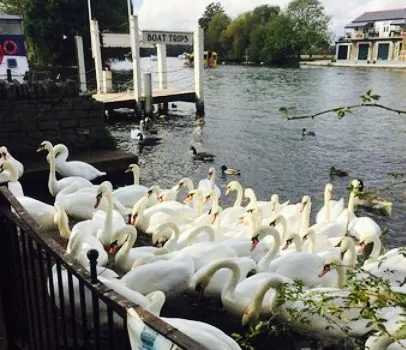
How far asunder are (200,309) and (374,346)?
2748 millimetres

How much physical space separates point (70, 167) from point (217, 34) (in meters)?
89.3

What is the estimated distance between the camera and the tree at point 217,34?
303 feet

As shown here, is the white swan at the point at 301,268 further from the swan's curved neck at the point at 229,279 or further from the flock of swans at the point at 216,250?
the swan's curved neck at the point at 229,279

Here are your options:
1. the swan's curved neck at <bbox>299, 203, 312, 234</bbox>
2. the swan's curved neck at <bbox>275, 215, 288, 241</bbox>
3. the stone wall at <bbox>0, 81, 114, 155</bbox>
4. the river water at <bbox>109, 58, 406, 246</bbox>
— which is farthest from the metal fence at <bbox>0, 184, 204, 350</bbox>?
the stone wall at <bbox>0, 81, 114, 155</bbox>

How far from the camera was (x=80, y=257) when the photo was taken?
20.7 feet

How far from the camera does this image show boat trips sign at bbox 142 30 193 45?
70.6 feet

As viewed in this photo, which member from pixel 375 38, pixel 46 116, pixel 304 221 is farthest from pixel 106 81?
pixel 375 38

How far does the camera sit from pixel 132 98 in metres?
22.5

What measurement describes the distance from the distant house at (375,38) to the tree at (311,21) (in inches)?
227

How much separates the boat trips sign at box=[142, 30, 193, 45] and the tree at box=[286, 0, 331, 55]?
66.4 meters

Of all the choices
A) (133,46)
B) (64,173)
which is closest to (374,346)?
(64,173)

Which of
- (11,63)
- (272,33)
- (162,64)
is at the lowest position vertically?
(162,64)

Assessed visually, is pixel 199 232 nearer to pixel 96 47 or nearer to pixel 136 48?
pixel 136 48

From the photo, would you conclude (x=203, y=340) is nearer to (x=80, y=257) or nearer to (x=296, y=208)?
(x=80, y=257)
